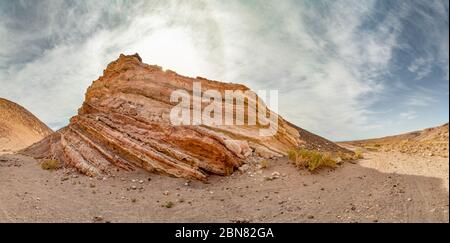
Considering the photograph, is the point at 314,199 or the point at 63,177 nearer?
the point at 314,199

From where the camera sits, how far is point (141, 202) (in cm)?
1209

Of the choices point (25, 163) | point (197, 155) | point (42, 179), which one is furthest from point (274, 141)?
point (25, 163)

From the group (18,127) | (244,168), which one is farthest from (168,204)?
(18,127)

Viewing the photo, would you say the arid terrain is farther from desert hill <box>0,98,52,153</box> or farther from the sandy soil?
desert hill <box>0,98,52,153</box>

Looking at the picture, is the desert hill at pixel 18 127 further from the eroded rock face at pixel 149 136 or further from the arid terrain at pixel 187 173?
the eroded rock face at pixel 149 136

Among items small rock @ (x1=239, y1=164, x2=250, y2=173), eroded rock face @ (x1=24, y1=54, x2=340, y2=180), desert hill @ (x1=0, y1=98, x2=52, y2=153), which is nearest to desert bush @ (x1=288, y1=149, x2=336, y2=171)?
small rock @ (x1=239, y1=164, x2=250, y2=173)

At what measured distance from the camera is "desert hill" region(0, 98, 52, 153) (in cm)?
4241

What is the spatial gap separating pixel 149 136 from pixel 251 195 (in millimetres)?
6012

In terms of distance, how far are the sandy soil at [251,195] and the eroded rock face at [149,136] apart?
0.72 m

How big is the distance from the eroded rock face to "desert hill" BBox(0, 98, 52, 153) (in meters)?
25.8

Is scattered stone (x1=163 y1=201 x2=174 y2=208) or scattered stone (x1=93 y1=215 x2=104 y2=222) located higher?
scattered stone (x1=163 y1=201 x2=174 y2=208)

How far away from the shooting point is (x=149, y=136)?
1623 cm
